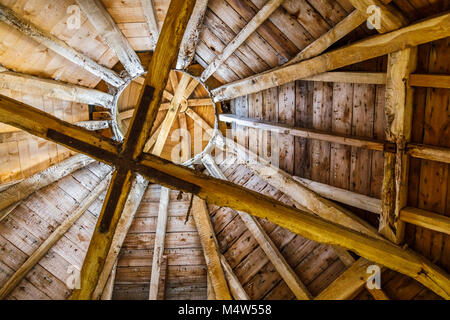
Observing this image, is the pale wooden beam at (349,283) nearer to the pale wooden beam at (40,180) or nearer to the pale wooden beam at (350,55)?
the pale wooden beam at (350,55)

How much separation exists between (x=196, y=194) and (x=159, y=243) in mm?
2831

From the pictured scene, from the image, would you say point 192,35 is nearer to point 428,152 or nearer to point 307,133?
point 307,133

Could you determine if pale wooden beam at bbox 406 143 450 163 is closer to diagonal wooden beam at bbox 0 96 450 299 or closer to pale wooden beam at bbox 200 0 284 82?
diagonal wooden beam at bbox 0 96 450 299

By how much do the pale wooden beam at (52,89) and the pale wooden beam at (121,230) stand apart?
1429mm

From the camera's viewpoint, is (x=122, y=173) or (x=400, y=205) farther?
(x=400, y=205)

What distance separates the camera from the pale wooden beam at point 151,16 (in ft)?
15.2

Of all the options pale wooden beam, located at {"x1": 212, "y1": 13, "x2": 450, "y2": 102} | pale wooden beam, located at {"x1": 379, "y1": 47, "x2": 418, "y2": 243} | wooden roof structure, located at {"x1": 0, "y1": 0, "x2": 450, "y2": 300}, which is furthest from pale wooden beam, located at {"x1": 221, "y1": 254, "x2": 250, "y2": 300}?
pale wooden beam, located at {"x1": 212, "y1": 13, "x2": 450, "y2": 102}

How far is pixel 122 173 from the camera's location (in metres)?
3.45

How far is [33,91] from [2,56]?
52 cm

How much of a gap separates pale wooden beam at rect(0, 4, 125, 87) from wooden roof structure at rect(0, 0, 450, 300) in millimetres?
21

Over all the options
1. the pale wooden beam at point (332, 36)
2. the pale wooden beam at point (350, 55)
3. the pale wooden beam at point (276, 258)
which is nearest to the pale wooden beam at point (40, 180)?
the pale wooden beam at point (350, 55)

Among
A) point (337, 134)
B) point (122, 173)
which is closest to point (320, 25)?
point (337, 134)
